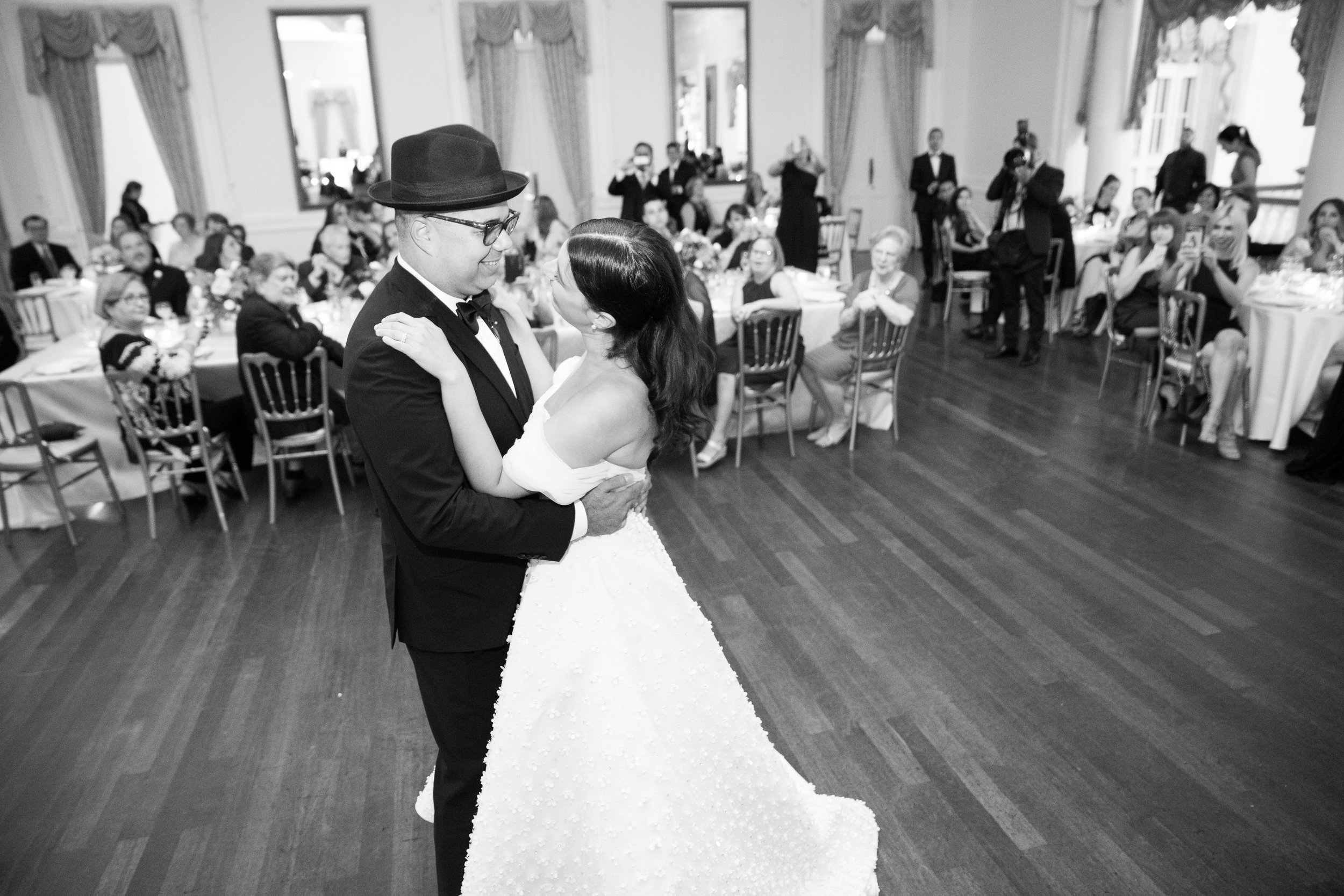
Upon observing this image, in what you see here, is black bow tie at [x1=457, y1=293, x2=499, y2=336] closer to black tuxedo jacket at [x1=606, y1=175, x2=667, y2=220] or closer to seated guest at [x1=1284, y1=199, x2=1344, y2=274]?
seated guest at [x1=1284, y1=199, x2=1344, y2=274]

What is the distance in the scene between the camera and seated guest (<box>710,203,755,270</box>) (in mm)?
6840

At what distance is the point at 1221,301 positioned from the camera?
5.21 m

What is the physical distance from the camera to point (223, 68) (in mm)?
10391

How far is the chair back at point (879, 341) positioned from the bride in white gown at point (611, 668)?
11.7ft

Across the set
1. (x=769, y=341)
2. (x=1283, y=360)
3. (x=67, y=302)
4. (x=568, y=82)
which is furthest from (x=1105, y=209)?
(x=67, y=302)

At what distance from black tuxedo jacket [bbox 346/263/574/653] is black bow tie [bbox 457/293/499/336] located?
3 cm

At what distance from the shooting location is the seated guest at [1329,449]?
15.1 feet

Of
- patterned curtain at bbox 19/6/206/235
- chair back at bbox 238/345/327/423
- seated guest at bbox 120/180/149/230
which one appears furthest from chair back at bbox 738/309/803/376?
patterned curtain at bbox 19/6/206/235

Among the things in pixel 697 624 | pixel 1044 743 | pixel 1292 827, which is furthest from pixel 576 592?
pixel 1292 827

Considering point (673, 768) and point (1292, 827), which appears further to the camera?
point (1292, 827)

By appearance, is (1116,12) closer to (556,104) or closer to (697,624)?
(556,104)

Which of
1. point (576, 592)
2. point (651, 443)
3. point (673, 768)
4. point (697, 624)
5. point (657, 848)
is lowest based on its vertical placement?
point (657, 848)

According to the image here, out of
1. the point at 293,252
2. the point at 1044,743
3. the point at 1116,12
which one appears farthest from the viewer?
the point at 293,252

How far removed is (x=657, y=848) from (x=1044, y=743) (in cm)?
150
